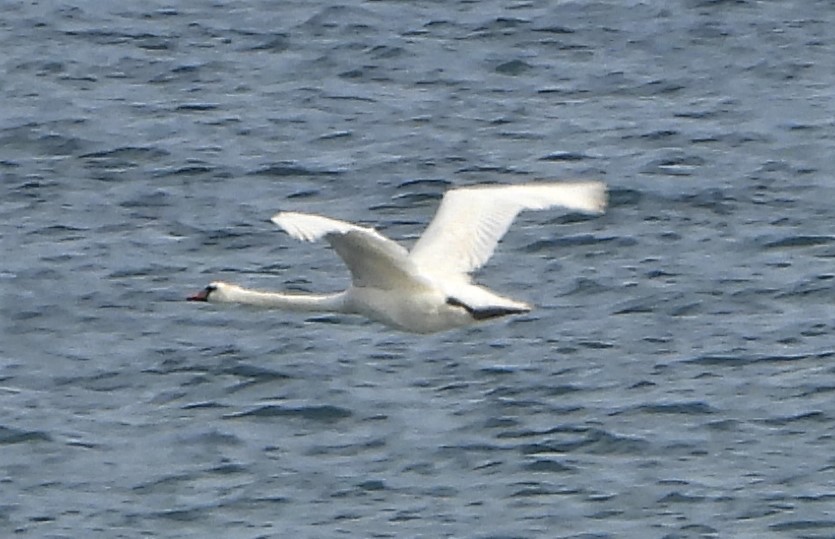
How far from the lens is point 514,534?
1465cm

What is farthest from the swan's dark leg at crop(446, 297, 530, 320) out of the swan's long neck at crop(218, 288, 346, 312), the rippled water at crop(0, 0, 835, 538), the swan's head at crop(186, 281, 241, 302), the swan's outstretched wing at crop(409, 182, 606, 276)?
the rippled water at crop(0, 0, 835, 538)

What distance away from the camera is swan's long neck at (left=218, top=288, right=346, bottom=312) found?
45.4 feet

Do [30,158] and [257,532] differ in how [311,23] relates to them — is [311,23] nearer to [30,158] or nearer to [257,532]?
[30,158]

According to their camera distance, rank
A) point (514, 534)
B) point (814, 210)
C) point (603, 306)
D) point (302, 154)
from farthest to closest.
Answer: point (302, 154) → point (814, 210) → point (603, 306) → point (514, 534)

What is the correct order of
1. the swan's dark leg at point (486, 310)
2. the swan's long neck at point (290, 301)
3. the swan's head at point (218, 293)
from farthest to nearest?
the swan's head at point (218, 293), the swan's long neck at point (290, 301), the swan's dark leg at point (486, 310)

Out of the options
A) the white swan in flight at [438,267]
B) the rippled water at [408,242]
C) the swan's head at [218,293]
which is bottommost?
the rippled water at [408,242]

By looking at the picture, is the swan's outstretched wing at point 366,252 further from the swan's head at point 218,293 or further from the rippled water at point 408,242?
the rippled water at point 408,242

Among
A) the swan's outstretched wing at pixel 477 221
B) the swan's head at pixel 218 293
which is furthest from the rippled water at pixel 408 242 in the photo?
the swan's outstretched wing at pixel 477 221

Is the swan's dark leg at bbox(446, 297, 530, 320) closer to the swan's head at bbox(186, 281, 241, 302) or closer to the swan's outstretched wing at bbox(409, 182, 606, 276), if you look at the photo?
the swan's outstretched wing at bbox(409, 182, 606, 276)

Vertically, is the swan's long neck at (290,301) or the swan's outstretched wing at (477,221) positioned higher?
the swan's outstretched wing at (477,221)

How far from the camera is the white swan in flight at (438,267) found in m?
13.0

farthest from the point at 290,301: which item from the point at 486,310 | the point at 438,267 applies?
the point at 486,310

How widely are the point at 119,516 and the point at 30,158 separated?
19.6ft

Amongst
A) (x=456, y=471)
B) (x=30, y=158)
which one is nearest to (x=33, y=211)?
(x=30, y=158)
